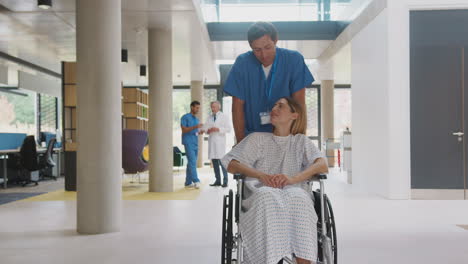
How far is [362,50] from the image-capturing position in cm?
859

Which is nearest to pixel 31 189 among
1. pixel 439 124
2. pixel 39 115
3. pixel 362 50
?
pixel 362 50

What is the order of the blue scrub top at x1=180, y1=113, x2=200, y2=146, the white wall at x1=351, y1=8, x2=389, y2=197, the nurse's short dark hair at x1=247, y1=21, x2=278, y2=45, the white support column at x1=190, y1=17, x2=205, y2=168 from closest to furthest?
the nurse's short dark hair at x1=247, y1=21, x2=278, y2=45 < the white wall at x1=351, y1=8, x2=389, y2=197 < the blue scrub top at x1=180, y1=113, x2=200, y2=146 < the white support column at x1=190, y1=17, x2=205, y2=168

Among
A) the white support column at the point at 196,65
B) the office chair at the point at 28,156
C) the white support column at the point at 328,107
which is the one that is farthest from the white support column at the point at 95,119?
the white support column at the point at 328,107

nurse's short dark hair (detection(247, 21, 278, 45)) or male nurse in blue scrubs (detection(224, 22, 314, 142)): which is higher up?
nurse's short dark hair (detection(247, 21, 278, 45))

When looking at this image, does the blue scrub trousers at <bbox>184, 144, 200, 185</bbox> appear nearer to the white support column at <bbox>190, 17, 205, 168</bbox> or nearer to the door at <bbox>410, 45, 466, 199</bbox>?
the white support column at <bbox>190, 17, 205, 168</bbox>

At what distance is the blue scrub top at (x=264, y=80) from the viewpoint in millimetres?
3037

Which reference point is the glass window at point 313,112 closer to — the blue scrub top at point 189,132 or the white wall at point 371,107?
the white wall at point 371,107

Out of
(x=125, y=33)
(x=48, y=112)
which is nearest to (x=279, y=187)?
(x=125, y=33)

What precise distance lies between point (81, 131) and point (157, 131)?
3.70 meters

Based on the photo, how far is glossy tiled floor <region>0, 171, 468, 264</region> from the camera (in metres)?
3.61

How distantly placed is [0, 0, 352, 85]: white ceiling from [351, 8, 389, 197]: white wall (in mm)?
1979

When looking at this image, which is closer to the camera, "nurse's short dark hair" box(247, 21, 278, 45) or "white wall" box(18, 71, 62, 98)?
"nurse's short dark hair" box(247, 21, 278, 45)

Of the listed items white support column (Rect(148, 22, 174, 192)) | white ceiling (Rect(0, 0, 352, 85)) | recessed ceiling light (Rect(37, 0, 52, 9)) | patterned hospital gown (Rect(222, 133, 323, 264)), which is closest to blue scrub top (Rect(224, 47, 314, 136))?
patterned hospital gown (Rect(222, 133, 323, 264))

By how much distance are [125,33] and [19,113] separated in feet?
38.3
